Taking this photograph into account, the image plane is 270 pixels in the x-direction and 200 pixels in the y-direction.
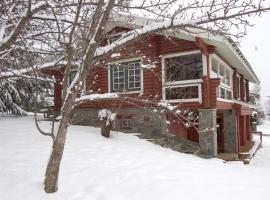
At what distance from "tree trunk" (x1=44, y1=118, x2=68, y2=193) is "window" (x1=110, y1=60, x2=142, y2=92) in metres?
8.76

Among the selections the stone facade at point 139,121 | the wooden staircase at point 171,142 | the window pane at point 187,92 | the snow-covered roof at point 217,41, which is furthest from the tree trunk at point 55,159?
the window pane at point 187,92

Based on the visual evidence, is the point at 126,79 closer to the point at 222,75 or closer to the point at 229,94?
the point at 222,75

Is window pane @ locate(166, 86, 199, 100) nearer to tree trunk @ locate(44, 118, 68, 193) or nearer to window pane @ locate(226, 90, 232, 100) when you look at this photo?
window pane @ locate(226, 90, 232, 100)

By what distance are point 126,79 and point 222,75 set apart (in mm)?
5051

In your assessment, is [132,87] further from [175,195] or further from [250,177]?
[175,195]

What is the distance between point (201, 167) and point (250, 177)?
4.40 feet

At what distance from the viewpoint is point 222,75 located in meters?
17.6

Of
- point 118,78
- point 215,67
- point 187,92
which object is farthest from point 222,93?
point 118,78

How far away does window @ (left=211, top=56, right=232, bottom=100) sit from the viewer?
1550 cm

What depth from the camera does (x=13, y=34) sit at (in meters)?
6.36

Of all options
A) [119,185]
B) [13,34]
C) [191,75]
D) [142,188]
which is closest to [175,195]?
[142,188]

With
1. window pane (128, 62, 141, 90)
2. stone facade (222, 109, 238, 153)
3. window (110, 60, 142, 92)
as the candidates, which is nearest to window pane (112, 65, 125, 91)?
window (110, 60, 142, 92)

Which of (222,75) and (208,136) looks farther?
(222,75)

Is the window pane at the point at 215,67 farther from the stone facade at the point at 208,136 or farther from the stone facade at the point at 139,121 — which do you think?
the stone facade at the point at 139,121
